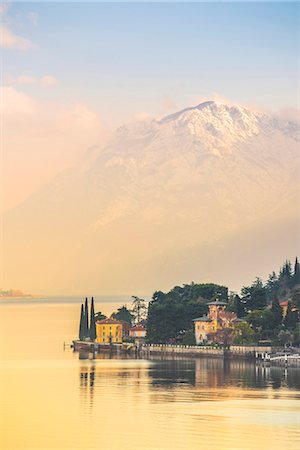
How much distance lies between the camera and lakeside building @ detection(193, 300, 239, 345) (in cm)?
8212

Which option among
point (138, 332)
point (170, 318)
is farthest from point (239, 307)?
point (138, 332)

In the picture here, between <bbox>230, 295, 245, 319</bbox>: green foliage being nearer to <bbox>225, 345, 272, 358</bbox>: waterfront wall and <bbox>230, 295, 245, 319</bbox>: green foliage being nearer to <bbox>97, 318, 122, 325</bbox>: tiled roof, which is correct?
<bbox>225, 345, 272, 358</bbox>: waterfront wall

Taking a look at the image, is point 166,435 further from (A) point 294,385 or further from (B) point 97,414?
(A) point 294,385

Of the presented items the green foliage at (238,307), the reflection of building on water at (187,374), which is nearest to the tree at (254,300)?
the green foliage at (238,307)

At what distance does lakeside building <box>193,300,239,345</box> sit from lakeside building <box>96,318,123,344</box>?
33.7 ft

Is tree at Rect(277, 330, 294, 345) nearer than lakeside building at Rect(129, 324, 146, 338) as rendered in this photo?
Yes

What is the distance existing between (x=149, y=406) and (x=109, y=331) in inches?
1868

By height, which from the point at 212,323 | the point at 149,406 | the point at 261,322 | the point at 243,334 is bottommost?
the point at 149,406

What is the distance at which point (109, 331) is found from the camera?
307ft

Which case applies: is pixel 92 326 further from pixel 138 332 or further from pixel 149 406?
pixel 149 406

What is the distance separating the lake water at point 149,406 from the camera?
124 ft

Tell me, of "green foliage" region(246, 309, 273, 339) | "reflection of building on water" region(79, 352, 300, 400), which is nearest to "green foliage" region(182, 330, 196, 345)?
"green foliage" region(246, 309, 273, 339)

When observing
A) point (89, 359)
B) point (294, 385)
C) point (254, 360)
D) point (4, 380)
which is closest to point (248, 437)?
point (294, 385)

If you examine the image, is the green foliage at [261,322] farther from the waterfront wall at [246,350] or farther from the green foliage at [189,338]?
the green foliage at [189,338]
